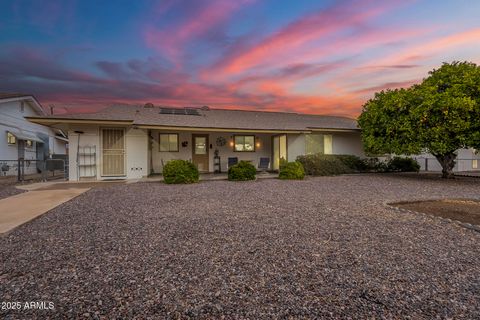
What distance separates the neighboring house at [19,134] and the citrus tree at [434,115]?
20.0 m

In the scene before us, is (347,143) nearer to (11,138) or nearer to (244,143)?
(244,143)

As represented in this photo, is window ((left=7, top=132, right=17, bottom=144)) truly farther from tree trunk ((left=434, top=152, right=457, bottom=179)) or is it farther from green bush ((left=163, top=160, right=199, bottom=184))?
tree trunk ((left=434, top=152, right=457, bottom=179))

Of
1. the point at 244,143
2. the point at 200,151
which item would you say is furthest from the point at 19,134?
the point at 244,143

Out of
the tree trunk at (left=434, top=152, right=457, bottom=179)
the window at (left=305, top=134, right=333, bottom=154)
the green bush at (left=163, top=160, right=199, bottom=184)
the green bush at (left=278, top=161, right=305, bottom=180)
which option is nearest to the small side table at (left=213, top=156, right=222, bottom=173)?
the green bush at (left=163, top=160, right=199, bottom=184)

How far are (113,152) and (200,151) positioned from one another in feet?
16.6

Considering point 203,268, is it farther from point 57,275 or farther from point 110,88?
point 110,88

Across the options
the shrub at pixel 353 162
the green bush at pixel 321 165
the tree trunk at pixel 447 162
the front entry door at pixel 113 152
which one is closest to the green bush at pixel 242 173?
the green bush at pixel 321 165

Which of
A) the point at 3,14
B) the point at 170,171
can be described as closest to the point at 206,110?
the point at 170,171

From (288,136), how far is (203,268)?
13313 mm

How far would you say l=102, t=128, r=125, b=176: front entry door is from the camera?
1216 centimetres

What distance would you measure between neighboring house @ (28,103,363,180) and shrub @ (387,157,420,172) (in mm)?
2040

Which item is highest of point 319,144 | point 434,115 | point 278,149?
point 434,115

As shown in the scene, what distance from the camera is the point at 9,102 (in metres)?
16.2

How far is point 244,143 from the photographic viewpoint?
16234 millimetres
